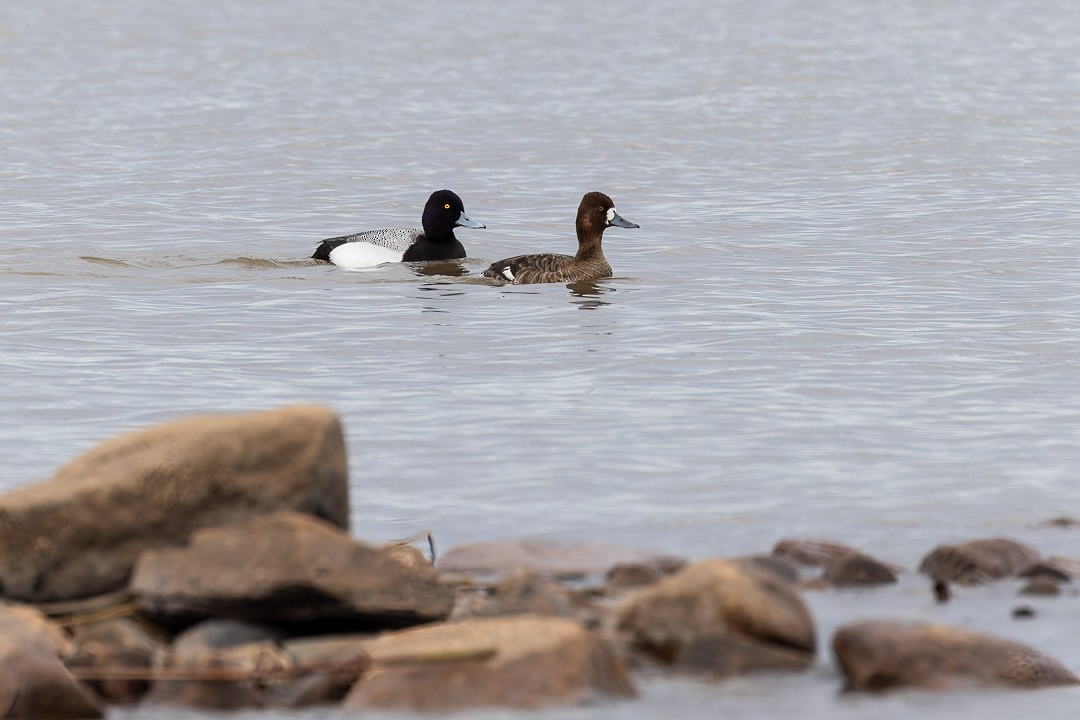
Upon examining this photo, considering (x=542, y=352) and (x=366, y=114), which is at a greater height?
(x=366, y=114)

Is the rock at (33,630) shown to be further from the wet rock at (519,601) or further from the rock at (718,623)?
the rock at (718,623)

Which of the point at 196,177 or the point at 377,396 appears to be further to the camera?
the point at 196,177

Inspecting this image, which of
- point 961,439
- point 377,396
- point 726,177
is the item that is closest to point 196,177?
point 726,177

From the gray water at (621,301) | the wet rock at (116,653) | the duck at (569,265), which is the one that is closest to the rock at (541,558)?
the gray water at (621,301)

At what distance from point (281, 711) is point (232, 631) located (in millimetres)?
503

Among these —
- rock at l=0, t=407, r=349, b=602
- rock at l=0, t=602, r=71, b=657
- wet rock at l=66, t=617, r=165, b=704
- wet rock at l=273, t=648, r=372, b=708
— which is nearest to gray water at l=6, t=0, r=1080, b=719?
wet rock at l=273, t=648, r=372, b=708

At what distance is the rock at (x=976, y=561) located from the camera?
22.8ft

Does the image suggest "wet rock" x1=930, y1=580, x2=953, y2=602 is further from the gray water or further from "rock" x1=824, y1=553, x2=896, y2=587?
"rock" x1=824, y1=553, x2=896, y2=587

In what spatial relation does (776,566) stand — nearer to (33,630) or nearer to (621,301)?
(33,630)

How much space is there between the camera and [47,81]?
39250 millimetres

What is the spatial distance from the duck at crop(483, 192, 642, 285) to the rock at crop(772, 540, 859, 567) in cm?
946

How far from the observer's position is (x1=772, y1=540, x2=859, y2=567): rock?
719 centimetres

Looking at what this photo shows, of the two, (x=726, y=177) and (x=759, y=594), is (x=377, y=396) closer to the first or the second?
(x=759, y=594)

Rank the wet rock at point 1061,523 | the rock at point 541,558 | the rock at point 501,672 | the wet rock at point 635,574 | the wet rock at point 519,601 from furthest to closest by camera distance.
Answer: the wet rock at point 1061,523 → the rock at point 541,558 → the wet rock at point 635,574 → the wet rock at point 519,601 → the rock at point 501,672
